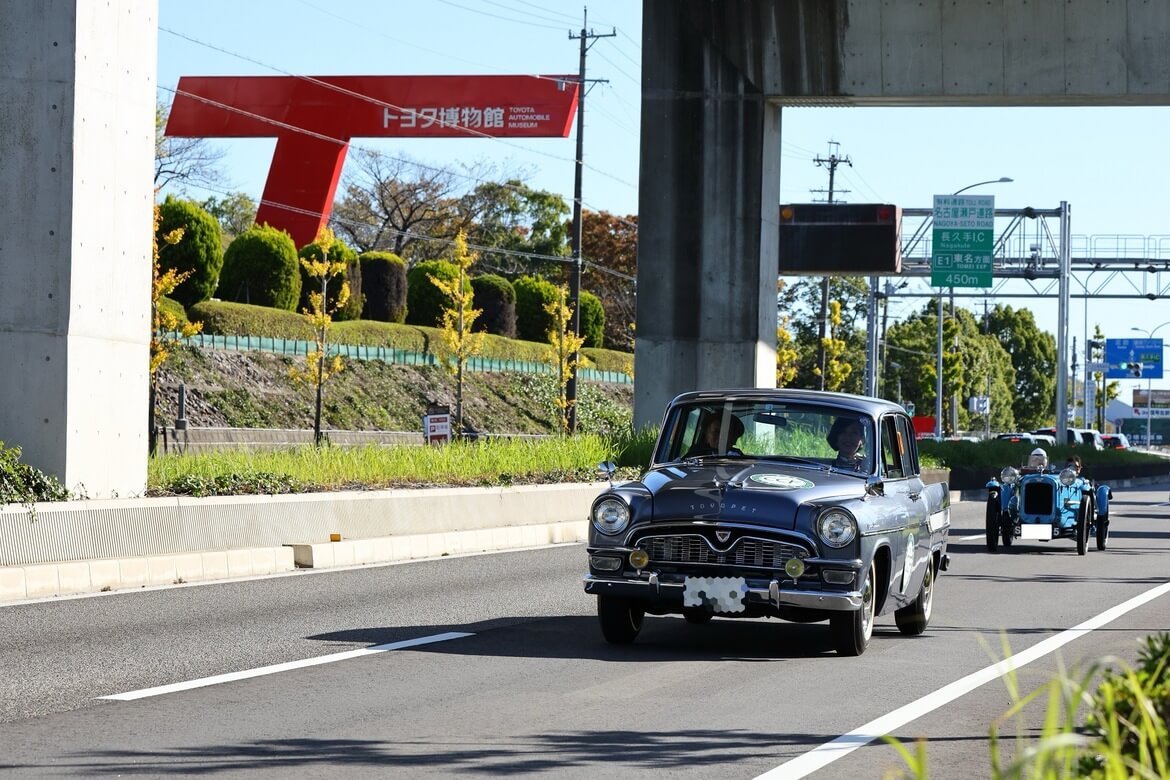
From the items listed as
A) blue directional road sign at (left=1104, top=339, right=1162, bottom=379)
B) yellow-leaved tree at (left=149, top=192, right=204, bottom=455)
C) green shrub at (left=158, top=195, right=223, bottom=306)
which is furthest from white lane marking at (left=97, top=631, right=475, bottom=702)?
blue directional road sign at (left=1104, top=339, right=1162, bottom=379)

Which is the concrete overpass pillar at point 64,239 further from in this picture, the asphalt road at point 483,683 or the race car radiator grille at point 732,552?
the race car radiator grille at point 732,552

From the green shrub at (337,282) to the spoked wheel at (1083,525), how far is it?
30.0 meters

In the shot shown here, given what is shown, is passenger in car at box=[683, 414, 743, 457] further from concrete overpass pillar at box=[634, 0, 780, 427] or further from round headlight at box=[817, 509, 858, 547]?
concrete overpass pillar at box=[634, 0, 780, 427]

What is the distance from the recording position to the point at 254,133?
53500mm

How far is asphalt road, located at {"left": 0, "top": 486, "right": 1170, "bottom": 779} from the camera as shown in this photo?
7.27 m

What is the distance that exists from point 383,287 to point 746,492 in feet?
152

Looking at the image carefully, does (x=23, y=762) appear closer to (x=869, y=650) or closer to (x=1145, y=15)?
(x=869, y=650)

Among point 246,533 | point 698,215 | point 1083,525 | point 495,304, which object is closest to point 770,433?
point 246,533

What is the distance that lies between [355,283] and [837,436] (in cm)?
4276

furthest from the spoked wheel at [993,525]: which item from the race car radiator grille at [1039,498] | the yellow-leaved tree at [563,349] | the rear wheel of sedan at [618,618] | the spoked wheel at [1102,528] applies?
the yellow-leaved tree at [563,349]

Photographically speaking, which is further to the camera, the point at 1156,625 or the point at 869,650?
the point at 1156,625

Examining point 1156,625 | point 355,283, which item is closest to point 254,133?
point 355,283

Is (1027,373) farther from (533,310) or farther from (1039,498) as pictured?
(1039,498)

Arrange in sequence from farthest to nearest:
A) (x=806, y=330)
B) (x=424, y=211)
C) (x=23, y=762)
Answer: (x=806, y=330) → (x=424, y=211) → (x=23, y=762)
